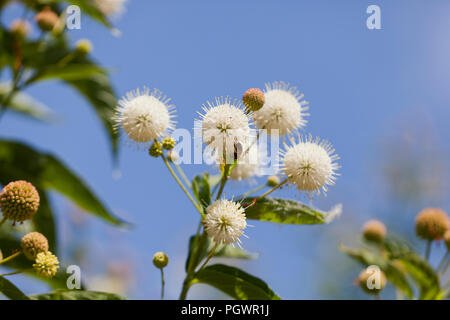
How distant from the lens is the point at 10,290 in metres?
1.92

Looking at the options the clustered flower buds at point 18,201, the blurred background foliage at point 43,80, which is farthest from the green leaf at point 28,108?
the clustered flower buds at point 18,201

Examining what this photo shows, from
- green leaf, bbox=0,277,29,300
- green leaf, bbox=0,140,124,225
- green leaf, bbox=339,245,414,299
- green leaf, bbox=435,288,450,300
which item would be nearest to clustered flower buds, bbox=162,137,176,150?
green leaf, bbox=0,277,29,300

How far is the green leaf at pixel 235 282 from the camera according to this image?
2.02 metres

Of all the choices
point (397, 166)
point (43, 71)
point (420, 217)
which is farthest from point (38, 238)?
point (397, 166)

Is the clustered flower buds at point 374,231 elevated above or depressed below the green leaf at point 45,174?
below

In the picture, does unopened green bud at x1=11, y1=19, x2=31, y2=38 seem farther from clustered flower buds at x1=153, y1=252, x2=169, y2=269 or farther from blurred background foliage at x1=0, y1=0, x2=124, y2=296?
clustered flower buds at x1=153, y1=252, x2=169, y2=269

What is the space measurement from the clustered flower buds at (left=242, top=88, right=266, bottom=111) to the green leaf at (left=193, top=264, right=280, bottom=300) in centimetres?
70

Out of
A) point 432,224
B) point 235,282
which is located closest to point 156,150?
point 235,282

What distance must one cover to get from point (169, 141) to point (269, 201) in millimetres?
507

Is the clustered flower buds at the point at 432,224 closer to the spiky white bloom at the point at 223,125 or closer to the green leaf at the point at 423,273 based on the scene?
the green leaf at the point at 423,273

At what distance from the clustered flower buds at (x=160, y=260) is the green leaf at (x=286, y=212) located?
422 millimetres
